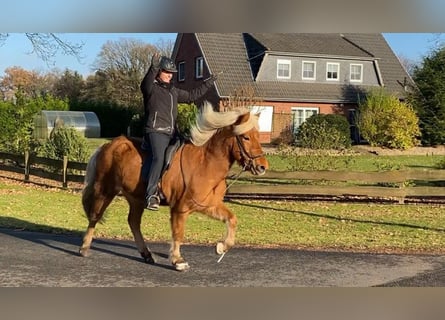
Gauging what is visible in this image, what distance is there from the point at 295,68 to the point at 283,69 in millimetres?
881

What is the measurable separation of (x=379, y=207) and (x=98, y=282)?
8554mm

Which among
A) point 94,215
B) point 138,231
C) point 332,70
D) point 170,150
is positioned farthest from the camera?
point 332,70

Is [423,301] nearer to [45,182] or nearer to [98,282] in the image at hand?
[98,282]

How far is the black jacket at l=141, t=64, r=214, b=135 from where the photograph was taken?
6.69 m

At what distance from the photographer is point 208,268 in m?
6.77

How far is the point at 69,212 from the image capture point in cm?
1200

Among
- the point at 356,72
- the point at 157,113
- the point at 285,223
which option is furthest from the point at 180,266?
the point at 356,72

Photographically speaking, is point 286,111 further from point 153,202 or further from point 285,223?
point 153,202

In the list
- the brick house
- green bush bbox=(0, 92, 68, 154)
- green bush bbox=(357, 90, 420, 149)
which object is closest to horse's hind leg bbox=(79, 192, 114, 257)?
green bush bbox=(0, 92, 68, 154)

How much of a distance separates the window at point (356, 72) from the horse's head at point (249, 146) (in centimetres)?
2899

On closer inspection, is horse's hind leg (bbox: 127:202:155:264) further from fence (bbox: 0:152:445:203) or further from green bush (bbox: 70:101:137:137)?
green bush (bbox: 70:101:137:137)

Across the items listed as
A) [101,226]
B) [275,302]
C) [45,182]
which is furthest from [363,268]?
[45,182]

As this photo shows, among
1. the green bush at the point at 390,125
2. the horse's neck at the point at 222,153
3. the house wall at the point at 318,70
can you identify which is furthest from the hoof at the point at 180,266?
the house wall at the point at 318,70

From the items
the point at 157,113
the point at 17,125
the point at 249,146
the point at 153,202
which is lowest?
the point at 153,202
